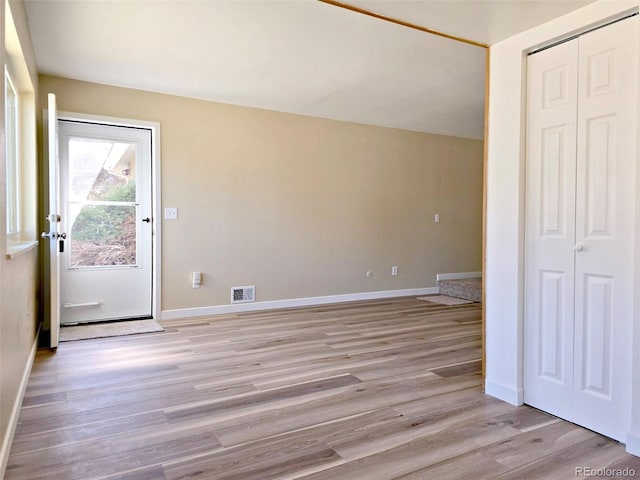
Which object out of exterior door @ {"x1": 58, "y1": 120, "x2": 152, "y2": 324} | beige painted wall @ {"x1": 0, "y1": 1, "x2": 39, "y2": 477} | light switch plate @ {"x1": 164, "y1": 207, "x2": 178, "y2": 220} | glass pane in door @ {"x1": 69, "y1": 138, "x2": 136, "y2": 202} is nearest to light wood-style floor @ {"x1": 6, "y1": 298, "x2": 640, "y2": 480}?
beige painted wall @ {"x1": 0, "y1": 1, "x2": 39, "y2": 477}

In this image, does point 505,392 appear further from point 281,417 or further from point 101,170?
point 101,170

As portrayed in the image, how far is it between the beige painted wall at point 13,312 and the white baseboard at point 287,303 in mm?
1380

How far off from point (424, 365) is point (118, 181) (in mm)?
3362

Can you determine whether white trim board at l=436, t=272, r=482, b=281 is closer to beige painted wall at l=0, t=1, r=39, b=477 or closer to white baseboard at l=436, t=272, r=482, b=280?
white baseboard at l=436, t=272, r=482, b=280

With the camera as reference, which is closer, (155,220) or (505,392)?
(505,392)

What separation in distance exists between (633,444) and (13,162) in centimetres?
397

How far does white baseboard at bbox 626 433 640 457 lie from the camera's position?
183cm

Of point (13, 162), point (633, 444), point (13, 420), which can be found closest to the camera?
point (633, 444)

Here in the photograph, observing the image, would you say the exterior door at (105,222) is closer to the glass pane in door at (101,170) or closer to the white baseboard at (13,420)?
the glass pane in door at (101,170)

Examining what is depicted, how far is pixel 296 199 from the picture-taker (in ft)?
16.8

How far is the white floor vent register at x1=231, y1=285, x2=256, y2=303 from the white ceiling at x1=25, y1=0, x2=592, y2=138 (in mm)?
2053

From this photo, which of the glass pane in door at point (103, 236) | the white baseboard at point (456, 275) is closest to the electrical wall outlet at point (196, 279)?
the glass pane in door at point (103, 236)

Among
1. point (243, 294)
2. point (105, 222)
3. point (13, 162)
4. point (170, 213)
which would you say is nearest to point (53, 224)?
point (13, 162)

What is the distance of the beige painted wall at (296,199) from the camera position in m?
4.45
